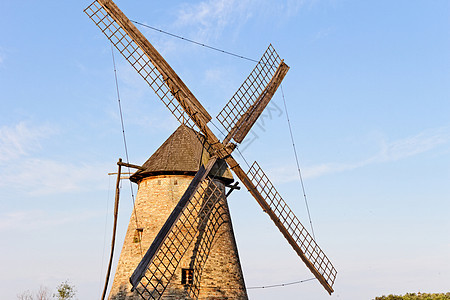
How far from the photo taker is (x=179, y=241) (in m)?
12.4

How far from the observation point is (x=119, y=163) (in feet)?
44.3

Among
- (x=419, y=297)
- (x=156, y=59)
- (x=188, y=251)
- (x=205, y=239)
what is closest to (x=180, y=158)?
(x=205, y=239)

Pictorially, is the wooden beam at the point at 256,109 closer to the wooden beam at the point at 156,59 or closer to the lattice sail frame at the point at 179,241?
the wooden beam at the point at 156,59

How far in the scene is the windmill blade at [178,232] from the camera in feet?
38.3

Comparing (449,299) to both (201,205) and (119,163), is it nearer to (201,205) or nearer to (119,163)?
(201,205)

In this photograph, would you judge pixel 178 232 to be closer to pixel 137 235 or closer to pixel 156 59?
pixel 137 235

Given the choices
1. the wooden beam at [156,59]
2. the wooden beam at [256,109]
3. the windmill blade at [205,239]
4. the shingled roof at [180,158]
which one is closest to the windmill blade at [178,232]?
the windmill blade at [205,239]

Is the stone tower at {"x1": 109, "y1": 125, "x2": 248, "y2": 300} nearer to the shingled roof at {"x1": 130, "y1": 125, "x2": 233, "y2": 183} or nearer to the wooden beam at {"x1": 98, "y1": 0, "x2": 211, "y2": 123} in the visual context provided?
the shingled roof at {"x1": 130, "y1": 125, "x2": 233, "y2": 183}

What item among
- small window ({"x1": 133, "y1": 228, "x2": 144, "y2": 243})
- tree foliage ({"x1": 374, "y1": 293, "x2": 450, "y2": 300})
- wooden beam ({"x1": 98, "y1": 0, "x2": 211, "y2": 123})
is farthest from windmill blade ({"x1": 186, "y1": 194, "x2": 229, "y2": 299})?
tree foliage ({"x1": 374, "y1": 293, "x2": 450, "y2": 300})

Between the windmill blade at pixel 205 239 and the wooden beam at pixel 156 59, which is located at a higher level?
the wooden beam at pixel 156 59

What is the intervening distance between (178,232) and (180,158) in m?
2.12

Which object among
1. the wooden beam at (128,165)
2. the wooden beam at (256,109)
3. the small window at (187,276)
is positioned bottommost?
the small window at (187,276)

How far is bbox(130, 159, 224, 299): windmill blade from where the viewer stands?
11.7 m

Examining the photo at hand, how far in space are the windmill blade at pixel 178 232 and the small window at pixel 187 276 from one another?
11.1 inches
